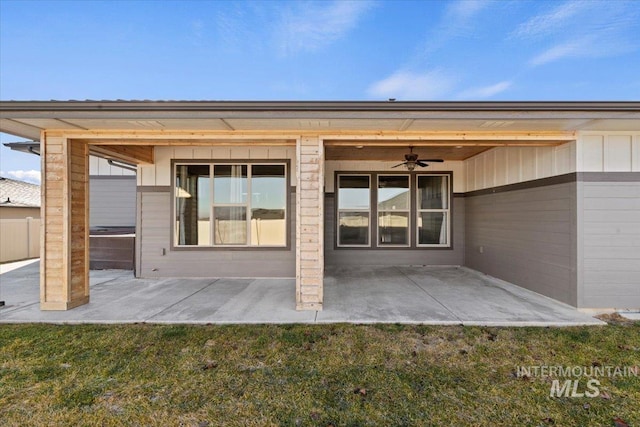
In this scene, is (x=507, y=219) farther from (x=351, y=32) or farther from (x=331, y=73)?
(x=331, y=73)

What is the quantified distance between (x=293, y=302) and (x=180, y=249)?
3276 millimetres

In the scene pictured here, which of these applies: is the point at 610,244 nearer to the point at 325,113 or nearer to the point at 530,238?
the point at 530,238

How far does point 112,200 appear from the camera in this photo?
9.82 m

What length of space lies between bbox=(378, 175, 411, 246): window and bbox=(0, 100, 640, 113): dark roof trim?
4.35 m

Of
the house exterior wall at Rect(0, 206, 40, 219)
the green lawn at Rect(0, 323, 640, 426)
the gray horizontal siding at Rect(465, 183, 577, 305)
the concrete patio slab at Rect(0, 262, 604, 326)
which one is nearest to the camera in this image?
the green lawn at Rect(0, 323, 640, 426)

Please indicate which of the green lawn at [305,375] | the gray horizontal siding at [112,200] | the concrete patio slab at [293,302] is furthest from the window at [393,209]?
the gray horizontal siding at [112,200]

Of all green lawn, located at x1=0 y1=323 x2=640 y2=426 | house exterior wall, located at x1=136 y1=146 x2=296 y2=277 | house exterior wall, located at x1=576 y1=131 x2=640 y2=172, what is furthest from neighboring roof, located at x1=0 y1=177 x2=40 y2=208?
house exterior wall, located at x1=576 y1=131 x2=640 y2=172

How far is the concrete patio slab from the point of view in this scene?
376 centimetres

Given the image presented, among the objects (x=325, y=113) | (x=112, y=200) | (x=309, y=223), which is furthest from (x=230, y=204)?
(x=112, y=200)

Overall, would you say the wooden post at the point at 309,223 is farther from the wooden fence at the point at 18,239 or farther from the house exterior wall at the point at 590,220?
the wooden fence at the point at 18,239

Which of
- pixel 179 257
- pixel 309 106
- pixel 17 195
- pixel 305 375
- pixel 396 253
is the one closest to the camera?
pixel 305 375

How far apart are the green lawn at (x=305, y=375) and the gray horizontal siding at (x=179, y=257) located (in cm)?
273

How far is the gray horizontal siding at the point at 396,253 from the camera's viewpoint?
7504 mm

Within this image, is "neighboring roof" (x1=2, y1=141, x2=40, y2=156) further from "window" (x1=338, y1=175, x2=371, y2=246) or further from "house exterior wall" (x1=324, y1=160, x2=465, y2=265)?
"window" (x1=338, y1=175, x2=371, y2=246)
